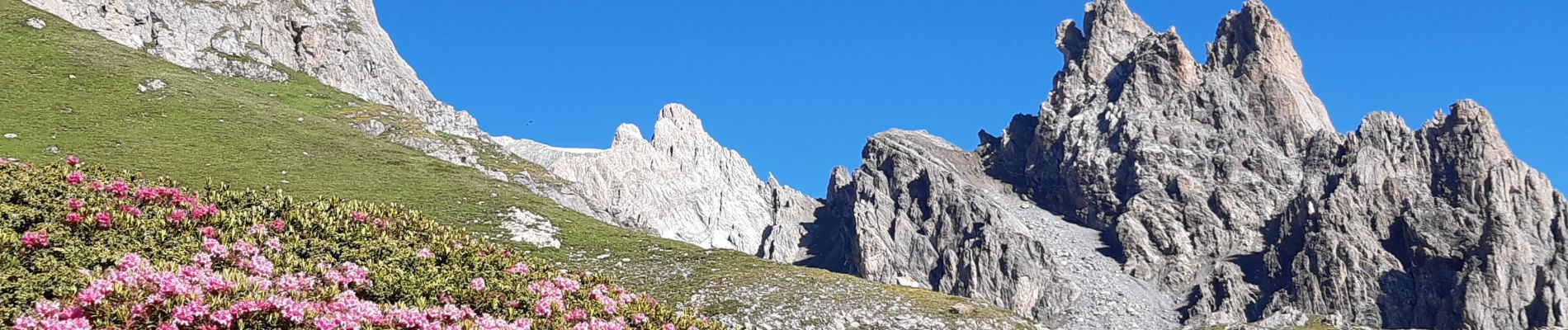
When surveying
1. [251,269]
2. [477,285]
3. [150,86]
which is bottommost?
[251,269]

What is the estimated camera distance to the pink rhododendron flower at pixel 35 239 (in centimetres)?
1742

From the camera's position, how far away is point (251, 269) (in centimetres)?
1795

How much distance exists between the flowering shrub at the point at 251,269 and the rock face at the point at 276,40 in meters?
61.4

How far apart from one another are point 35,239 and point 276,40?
11010 centimetres

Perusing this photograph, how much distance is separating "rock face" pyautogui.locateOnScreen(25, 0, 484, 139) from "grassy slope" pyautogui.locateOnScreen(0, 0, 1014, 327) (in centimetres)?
1154

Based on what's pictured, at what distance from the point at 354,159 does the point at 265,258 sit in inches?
1693

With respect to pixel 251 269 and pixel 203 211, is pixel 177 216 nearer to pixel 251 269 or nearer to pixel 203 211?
pixel 203 211

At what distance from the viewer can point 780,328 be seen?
36.9 metres

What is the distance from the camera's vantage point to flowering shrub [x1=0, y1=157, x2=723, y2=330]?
15.5 meters

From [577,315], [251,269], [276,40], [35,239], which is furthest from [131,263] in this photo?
[276,40]

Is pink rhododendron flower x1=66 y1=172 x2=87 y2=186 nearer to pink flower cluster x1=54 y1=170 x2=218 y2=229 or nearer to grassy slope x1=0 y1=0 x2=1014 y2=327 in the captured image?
pink flower cluster x1=54 y1=170 x2=218 y2=229

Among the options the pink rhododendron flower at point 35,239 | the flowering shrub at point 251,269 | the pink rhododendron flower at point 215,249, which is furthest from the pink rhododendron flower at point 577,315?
the pink rhododendron flower at point 35,239

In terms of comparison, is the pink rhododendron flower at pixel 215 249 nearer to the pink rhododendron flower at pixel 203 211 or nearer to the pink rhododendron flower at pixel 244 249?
the pink rhododendron flower at pixel 244 249

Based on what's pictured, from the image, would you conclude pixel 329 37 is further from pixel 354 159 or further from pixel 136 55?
pixel 354 159
